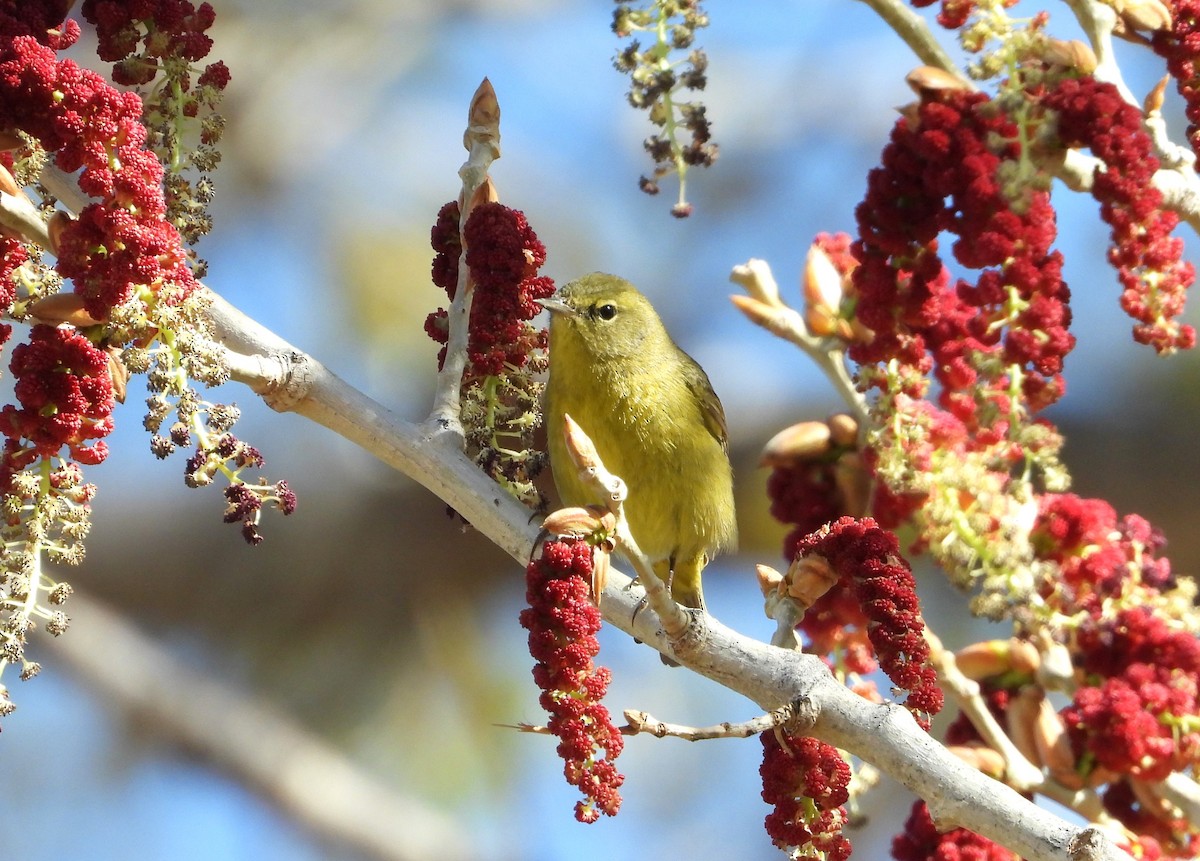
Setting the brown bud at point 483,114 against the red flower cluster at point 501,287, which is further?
the brown bud at point 483,114

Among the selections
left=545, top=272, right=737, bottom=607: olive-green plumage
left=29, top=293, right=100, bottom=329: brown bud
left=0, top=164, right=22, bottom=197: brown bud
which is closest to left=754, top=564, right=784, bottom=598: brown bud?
left=29, top=293, right=100, bottom=329: brown bud

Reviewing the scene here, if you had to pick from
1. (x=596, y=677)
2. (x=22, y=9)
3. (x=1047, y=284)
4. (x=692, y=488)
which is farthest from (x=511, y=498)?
(x=692, y=488)

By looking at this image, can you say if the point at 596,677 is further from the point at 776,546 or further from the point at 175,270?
the point at 776,546

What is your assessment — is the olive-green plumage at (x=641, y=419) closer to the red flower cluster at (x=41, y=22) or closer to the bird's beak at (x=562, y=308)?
the bird's beak at (x=562, y=308)

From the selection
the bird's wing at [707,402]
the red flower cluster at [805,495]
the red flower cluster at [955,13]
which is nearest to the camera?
the red flower cluster at [955,13]

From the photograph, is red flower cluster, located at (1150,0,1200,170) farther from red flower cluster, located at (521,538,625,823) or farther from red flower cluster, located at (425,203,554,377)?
red flower cluster, located at (521,538,625,823)

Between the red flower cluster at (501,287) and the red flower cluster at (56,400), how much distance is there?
2.31ft

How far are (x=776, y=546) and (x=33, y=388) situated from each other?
14.3ft

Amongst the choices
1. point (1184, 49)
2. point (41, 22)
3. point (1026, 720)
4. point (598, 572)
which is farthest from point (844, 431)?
point (41, 22)

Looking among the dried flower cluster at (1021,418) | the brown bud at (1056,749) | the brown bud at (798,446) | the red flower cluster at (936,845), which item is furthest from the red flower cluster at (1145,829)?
the brown bud at (798,446)

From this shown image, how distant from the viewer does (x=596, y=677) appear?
174 centimetres

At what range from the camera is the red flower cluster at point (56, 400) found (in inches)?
75.8

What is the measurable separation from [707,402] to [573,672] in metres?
2.83

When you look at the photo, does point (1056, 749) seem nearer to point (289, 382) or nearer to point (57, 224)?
point (289, 382)
